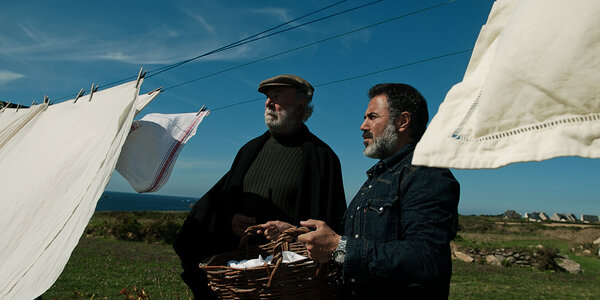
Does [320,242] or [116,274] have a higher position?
[320,242]

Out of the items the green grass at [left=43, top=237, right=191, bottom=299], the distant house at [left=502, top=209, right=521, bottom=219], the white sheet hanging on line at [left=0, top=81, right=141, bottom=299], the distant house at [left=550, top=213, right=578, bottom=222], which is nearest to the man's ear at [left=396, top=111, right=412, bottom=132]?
the white sheet hanging on line at [left=0, top=81, right=141, bottom=299]

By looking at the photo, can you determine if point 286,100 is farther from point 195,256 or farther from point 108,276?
point 108,276

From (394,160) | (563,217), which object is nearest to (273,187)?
Answer: (394,160)

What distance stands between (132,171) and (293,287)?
2.17m

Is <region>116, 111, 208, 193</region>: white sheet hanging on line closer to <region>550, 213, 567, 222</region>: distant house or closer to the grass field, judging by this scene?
the grass field

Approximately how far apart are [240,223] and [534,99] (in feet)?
6.82

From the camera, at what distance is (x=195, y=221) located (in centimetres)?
275

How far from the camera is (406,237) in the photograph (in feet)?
5.29

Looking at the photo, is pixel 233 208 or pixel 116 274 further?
pixel 116 274

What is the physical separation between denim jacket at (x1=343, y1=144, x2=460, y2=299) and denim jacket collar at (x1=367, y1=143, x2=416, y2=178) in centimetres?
4

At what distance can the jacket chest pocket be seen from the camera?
1691 mm

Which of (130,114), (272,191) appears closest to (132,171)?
(130,114)

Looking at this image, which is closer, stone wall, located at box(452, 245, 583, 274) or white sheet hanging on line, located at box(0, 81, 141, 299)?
white sheet hanging on line, located at box(0, 81, 141, 299)

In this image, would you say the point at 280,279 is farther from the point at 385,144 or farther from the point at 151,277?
the point at 151,277
